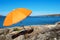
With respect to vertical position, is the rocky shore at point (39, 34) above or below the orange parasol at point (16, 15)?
below

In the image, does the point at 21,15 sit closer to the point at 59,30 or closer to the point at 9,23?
the point at 9,23

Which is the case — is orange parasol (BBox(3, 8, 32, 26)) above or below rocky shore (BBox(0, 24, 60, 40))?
above

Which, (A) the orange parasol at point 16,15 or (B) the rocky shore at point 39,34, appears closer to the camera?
(A) the orange parasol at point 16,15

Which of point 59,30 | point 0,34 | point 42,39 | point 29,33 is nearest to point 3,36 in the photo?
point 0,34

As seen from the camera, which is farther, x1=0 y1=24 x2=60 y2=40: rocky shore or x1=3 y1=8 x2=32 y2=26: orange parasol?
x1=0 y1=24 x2=60 y2=40: rocky shore

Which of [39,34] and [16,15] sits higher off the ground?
[16,15]

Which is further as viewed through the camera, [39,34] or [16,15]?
[39,34]

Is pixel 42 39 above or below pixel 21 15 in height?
below

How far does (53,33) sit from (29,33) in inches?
69.0

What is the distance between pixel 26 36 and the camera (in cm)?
1544

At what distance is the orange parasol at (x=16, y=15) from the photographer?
1382cm

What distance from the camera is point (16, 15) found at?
14.1m

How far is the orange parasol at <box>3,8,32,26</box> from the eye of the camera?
13.8 m

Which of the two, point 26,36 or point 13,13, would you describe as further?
point 26,36
